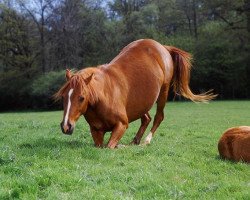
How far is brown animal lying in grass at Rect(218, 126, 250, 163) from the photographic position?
8070mm

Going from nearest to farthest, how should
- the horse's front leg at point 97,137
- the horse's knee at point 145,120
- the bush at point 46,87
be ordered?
the horse's front leg at point 97,137, the horse's knee at point 145,120, the bush at point 46,87

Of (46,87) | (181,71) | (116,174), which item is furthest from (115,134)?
(46,87)

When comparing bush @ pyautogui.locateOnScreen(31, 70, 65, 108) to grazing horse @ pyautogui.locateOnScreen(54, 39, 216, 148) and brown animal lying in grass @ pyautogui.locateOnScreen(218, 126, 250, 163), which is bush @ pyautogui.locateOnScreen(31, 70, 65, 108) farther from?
brown animal lying in grass @ pyautogui.locateOnScreen(218, 126, 250, 163)

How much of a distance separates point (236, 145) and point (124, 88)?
2913 mm

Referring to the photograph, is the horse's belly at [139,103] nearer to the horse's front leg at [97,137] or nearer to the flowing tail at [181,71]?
the horse's front leg at [97,137]

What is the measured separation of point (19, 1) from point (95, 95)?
6561 cm

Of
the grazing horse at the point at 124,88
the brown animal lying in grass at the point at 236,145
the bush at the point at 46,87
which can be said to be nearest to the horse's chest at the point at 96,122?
the grazing horse at the point at 124,88

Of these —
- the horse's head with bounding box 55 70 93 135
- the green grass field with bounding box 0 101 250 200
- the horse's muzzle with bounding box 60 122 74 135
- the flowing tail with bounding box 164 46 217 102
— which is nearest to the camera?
the green grass field with bounding box 0 101 250 200

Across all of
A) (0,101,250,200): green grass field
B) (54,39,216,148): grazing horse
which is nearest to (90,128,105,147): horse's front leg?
(54,39,216,148): grazing horse

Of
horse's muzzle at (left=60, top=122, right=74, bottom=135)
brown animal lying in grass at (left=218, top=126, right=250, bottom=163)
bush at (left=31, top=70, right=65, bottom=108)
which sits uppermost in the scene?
horse's muzzle at (left=60, top=122, right=74, bottom=135)

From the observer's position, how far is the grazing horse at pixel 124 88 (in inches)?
334

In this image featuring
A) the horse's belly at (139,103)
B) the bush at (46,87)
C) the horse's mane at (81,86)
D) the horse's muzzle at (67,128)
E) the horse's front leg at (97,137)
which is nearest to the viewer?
the horse's muzzle at (67,128)

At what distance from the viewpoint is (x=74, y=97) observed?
27.5 ft

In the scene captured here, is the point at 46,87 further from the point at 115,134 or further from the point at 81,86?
the point at 81,86
